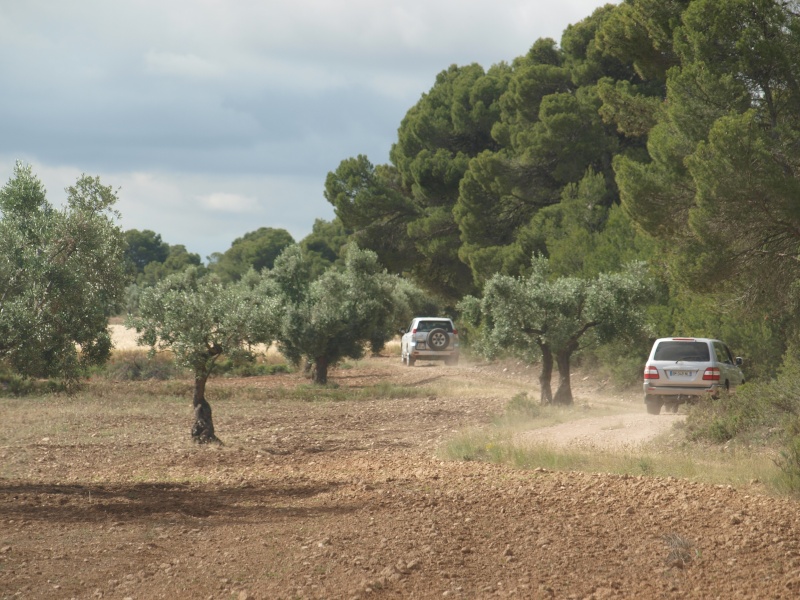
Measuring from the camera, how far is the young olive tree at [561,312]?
25.2 meters

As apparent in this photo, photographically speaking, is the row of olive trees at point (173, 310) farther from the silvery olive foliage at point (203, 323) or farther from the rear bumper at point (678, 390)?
the rear bumper at point (678, 390)

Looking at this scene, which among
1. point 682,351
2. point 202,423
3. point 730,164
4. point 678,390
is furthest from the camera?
point 682,351

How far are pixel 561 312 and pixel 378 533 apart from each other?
16.7 m

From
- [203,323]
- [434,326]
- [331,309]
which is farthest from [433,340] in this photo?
[203,323]

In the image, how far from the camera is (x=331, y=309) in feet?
120

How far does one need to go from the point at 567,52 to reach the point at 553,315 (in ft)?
74.3

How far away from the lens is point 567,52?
146 ft

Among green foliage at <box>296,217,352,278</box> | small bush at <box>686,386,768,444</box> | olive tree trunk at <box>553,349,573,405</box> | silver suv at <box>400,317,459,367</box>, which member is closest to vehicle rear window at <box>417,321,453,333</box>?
silver suv at <box>400,317,459,367</box>

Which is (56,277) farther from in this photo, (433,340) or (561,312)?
(433,340)

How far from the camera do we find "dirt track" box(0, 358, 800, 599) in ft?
25.2

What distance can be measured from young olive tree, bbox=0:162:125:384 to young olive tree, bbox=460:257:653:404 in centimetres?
1201

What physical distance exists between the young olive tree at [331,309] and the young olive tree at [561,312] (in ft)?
37.6

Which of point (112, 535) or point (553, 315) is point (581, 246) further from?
point (112, 535)

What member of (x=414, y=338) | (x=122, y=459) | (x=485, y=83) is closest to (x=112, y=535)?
(x=122, y=459)
